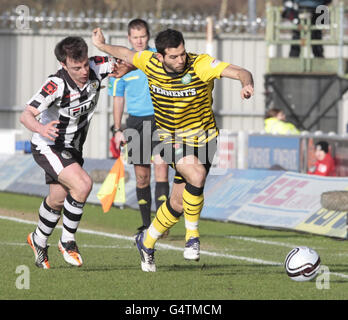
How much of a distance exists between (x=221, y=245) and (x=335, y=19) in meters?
13.0

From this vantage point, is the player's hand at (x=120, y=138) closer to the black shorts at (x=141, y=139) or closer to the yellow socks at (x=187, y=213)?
the black shorts at (x=141, y=139)

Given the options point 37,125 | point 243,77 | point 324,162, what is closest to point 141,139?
point 37,125

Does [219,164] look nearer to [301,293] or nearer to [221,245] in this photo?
[221,245]

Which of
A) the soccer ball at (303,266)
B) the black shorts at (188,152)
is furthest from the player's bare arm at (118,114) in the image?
the soccer ball at (303,266)

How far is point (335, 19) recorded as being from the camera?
2405cm

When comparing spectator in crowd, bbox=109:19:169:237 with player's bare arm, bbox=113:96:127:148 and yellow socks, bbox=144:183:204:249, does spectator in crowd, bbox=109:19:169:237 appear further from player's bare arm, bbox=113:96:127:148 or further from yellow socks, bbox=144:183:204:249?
yellow socks, bbox=144:183:204:249

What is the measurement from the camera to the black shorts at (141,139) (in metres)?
12.2

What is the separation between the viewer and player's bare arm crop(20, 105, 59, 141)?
29.3ft

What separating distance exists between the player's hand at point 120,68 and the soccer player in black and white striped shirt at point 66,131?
0.26ft

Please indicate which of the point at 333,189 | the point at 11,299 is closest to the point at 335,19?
the point at 333,189

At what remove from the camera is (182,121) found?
9.78m

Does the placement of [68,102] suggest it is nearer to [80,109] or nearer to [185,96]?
[80,109]

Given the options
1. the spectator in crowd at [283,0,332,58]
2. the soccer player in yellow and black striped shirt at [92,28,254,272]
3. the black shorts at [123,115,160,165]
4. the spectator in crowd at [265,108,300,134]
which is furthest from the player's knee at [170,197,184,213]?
the spectator in crowd at [283,0,332,58]

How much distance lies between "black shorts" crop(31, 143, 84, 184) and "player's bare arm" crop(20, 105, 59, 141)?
24 cm
